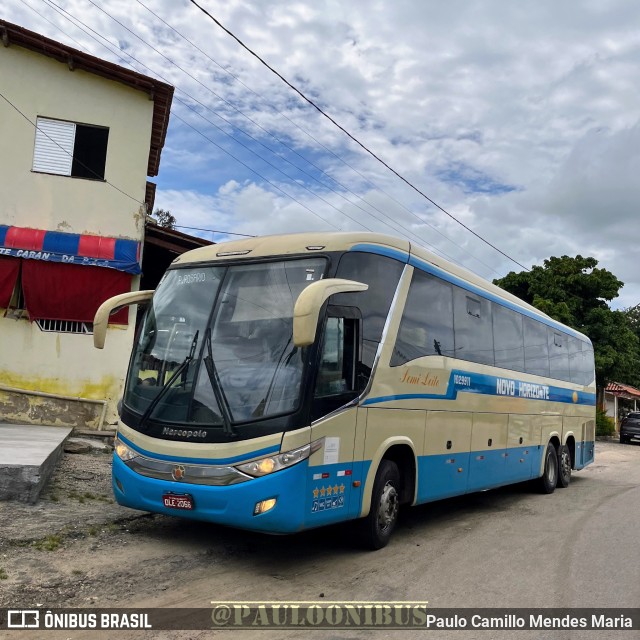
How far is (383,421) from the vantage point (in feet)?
22.8

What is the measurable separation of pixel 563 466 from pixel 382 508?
26.2 feet

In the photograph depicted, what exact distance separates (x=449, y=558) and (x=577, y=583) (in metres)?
1.30

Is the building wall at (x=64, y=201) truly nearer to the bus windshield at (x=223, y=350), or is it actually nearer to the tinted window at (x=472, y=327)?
the bus windshield at (x=223, y=350)

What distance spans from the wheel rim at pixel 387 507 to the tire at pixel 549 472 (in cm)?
627

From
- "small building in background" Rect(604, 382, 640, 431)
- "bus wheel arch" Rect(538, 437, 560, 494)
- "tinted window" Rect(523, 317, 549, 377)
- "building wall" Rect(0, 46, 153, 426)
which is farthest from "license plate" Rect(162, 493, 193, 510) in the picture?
"small building in background" Rect(604, 382, 640, 431)

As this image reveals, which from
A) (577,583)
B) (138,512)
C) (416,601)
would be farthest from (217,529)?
(577,583)

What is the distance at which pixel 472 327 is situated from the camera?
30.7 feet

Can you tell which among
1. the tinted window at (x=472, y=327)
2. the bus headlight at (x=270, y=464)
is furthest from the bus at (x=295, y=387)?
the tinted window at (x=472, y=327)

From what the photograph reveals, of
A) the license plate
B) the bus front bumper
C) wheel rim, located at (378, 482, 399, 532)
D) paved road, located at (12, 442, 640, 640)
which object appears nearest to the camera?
paved road, located at (12, 442, 640, 640)

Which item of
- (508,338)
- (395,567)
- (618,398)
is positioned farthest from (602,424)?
(395,567)

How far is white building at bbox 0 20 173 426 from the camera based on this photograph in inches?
514

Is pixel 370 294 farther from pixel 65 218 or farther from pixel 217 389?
pixel 65 218

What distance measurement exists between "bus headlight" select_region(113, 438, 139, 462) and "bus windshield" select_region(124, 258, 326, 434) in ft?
1.25

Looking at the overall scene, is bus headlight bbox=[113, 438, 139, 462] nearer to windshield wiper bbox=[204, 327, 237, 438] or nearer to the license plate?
the license plate
